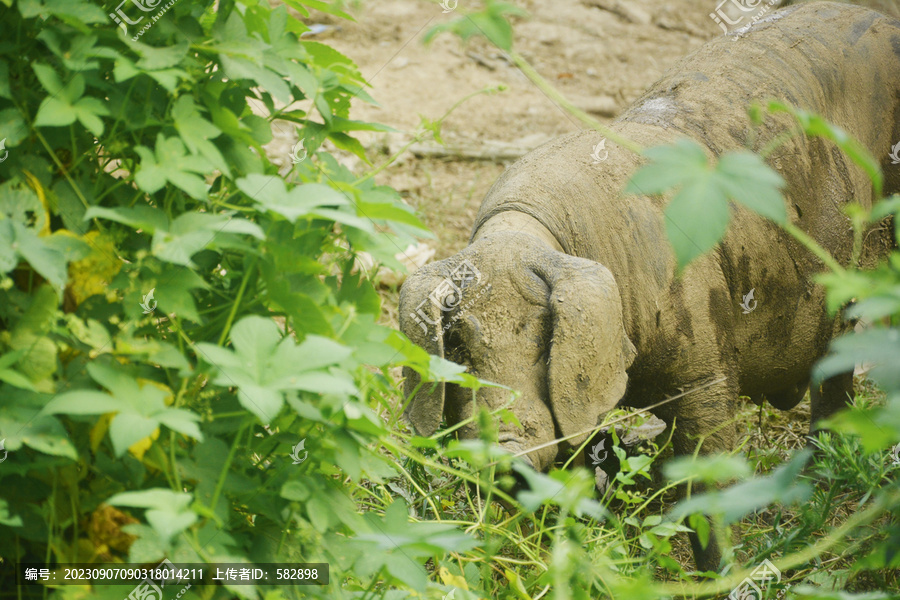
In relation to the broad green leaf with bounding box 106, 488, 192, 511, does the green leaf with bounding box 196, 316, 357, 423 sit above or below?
above

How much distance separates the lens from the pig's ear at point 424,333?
7.86 feet

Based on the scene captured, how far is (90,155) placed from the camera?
1322mm

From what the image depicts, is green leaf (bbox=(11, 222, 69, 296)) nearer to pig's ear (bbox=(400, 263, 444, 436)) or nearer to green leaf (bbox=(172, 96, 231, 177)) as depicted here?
green leaf (bbox=(172, 96, 231, 177))

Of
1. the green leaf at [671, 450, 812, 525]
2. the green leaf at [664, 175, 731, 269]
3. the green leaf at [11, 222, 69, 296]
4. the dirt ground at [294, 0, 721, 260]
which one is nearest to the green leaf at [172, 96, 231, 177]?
the green leaf at [11, 222, 69, 296]

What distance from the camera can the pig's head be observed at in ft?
7.82

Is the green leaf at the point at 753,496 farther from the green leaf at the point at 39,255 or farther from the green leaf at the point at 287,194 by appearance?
the green leaf at the point at 39,255

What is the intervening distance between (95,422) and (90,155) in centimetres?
44

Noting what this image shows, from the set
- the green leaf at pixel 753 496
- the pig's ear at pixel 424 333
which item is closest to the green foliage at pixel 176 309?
the green leaf at pixel 753 496

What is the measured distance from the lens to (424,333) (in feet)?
7.89

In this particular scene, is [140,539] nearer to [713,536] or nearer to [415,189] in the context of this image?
[713,536]

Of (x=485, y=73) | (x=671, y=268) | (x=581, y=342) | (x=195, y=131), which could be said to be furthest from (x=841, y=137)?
(x=485, y=73)

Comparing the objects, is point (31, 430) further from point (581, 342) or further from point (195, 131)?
point (581, 342)

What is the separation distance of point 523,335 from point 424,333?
11.6 inches

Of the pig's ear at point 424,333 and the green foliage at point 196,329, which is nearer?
the green foliage at point 196,329
